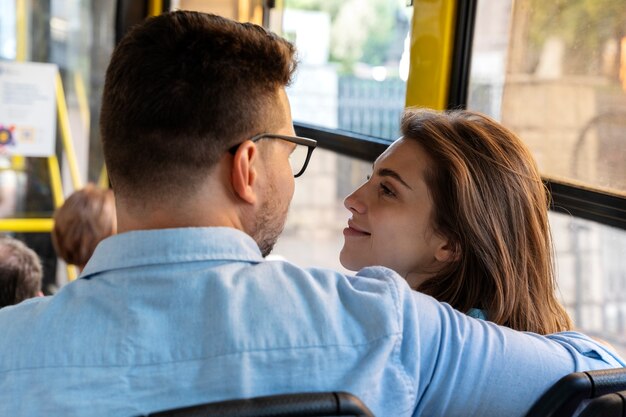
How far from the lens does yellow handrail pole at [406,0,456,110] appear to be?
97.6 inches

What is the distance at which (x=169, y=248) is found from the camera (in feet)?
3.77

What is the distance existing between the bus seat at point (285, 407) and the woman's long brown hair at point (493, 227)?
690mm

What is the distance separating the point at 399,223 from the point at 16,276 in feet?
4.33

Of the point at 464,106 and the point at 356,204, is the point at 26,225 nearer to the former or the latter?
the point at 464,106

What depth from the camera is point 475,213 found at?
5.46ft

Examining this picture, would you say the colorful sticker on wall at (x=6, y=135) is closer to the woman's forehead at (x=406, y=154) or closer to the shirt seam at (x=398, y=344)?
the woman's forehead at (x=406, y=154)

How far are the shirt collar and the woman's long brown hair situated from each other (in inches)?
24.8

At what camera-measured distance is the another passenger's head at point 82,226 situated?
3354mm

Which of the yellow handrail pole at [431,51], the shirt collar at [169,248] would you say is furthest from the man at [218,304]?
the yellow handrail pole at [431,51]

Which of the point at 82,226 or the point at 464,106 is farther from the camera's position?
the point at 82,226

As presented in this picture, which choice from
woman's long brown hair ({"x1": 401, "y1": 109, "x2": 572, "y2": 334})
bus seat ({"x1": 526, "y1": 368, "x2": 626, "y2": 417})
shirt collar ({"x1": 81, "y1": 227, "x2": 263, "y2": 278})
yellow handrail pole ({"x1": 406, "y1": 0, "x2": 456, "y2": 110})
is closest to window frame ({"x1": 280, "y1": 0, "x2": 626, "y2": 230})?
yellow handrail pole ({"x1": 406, "y1": 0, "x2": 456, "y2": 110})

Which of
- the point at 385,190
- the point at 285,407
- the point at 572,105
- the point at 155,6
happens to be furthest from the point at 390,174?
the point at 155,6

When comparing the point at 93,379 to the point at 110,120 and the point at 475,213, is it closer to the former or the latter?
the point at 110,120

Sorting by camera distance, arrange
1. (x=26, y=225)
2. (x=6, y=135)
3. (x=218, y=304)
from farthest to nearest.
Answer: (x=26, y=225) → (x=6, y=135) → (x=218, y=304)
